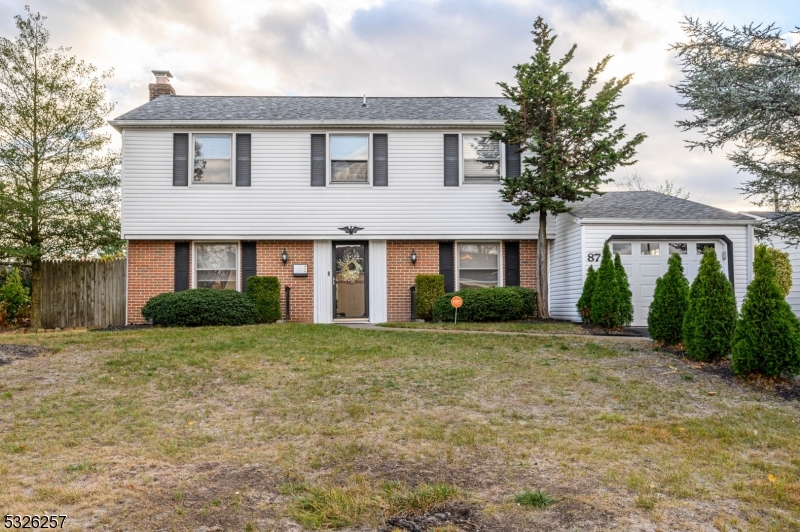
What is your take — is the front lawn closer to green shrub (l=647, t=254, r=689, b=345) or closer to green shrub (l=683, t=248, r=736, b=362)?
green shrub (l=683, t=248, r=736, b=362)

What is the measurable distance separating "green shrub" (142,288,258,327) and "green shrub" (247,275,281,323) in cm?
49

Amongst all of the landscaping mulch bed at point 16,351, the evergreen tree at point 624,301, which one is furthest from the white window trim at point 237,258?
the evergreen tree at point 624,301

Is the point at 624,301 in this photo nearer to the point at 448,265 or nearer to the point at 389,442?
the point at 448,265

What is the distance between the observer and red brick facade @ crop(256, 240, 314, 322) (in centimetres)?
1430

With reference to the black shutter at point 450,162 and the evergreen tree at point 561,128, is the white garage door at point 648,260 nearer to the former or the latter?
the evergreen tree at point 561,128

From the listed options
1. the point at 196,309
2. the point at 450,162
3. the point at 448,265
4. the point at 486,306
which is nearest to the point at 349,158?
the point at 450,162

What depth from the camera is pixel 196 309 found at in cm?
1239

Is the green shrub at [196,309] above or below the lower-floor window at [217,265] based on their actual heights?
below

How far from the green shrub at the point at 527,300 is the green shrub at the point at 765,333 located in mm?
6232

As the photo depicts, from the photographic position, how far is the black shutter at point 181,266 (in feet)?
46.4

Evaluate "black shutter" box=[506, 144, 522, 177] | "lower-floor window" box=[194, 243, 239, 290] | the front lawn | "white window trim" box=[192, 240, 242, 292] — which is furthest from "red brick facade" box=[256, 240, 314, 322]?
the front lawn

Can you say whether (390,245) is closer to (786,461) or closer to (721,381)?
(721,381)

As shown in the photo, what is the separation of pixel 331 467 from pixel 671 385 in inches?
177

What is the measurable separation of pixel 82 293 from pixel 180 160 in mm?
4100
